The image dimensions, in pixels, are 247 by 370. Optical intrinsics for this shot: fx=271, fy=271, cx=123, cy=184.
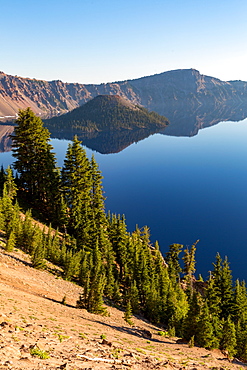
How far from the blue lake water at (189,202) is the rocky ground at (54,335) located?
5377 cm

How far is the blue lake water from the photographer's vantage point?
84375mm

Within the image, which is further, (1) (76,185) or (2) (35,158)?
(2) (35,158)

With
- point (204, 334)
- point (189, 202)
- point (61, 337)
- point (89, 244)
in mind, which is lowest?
point (61, 337)

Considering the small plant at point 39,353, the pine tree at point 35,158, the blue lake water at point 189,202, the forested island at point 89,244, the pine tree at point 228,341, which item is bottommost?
the small plant at point 39,353

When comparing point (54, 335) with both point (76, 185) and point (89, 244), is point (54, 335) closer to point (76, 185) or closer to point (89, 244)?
point (89, 244)

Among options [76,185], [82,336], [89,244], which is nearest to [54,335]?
[82,336]

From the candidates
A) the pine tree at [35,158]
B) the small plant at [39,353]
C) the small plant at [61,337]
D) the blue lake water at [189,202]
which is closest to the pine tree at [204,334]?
the small plant at [61,337]

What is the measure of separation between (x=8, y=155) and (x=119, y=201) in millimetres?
107992

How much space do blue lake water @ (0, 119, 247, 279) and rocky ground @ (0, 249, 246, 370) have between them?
53771 mm

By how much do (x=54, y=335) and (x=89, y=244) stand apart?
30.1 metres

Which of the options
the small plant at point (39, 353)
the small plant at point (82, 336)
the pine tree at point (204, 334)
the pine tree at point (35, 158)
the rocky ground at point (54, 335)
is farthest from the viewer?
the pine tree at point (35, 158)

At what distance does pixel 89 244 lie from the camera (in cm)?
4591

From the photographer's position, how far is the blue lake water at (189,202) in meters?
84.4

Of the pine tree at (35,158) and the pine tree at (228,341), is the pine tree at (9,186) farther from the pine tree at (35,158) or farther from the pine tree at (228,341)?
the pine tree at (228,341)
